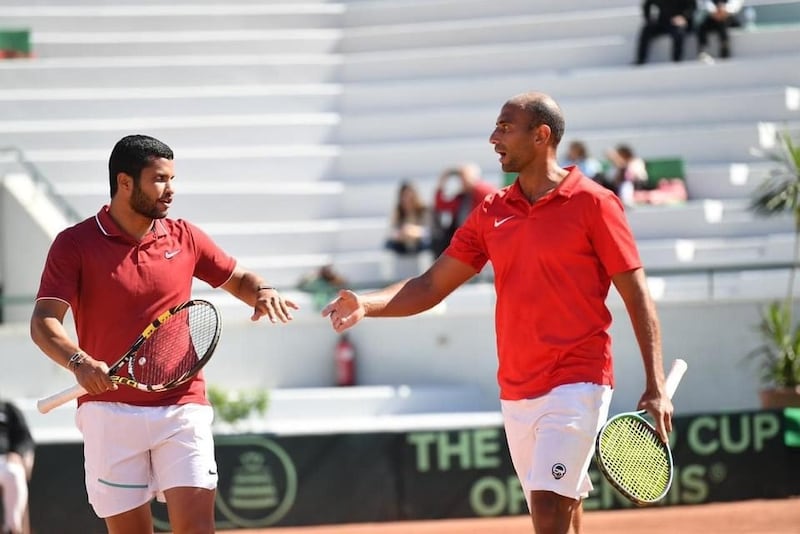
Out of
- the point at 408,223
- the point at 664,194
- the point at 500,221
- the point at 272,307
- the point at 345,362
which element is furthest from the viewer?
the point at 664,194

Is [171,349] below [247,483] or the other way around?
the other way around

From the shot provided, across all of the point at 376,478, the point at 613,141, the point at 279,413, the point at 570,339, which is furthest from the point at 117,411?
the point at 613,141

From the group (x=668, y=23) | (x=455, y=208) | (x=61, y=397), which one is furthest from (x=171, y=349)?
(x=668, y=23)

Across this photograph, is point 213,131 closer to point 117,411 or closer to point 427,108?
point 427,108

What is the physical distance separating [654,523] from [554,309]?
577 cm

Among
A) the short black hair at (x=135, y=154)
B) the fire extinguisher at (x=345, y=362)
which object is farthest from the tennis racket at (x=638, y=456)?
the fire extinguisher at (x=345, y=362)

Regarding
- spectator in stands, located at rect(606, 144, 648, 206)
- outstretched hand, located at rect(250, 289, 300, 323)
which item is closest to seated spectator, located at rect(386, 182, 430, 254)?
spectator in stands, located at rect(606, 144, 648, 206)

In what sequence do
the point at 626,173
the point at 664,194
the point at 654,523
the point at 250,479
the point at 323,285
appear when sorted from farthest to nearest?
the point at 664,194 → the point at 626,173 → the point at 323,285 → the point at 250,479 → the point at 654,523

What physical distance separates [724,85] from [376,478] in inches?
311

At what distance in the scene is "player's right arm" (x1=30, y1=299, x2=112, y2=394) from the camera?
518cm

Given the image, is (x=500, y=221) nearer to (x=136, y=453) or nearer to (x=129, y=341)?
(x=129, y=341)

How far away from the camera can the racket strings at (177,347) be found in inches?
216

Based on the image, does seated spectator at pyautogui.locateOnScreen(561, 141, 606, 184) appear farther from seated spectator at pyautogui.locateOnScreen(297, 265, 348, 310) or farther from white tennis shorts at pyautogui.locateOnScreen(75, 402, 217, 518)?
white tennis shorts at pyautogui.locateOnScreen(75, 402, 217, 518)

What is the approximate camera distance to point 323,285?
44.7ft
